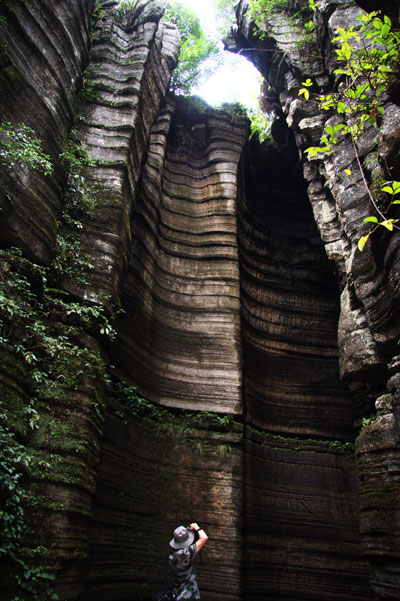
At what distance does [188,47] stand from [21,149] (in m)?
9.39

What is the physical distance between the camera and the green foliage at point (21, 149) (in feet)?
15.0

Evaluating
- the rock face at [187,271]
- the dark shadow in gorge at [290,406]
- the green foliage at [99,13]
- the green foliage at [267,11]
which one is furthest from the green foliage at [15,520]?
the green foliage at [267,11]

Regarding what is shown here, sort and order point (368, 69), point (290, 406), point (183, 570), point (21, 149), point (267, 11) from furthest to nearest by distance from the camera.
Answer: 1. point (267, 11)
2. point (290, 406)
3. point (368, 69)
4. point (21, 149)
5. point (183, 570)

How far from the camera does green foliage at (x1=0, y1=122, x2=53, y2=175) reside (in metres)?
4.57

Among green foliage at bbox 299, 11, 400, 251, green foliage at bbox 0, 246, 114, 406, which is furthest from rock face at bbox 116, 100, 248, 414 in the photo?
green foliage at bbox 299, 11, 400, 251

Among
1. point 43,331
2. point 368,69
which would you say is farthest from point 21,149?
point 368,69

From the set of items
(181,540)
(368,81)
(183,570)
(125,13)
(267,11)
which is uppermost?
(267,11)

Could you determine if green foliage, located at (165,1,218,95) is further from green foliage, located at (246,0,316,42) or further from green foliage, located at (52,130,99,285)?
green foliage, located at (52,130,99,285)

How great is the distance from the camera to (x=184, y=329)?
8375 mm


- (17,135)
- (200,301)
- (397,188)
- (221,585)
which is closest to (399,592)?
(221,585)

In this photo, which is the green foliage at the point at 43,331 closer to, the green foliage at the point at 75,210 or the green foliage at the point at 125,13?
the green foliage at the point at 75,210

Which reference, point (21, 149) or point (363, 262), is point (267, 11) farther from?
point (21, 149)

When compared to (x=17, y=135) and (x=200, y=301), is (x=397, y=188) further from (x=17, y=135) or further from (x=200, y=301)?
(x=200, y=301)

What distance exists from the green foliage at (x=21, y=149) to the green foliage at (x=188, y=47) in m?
6.88
